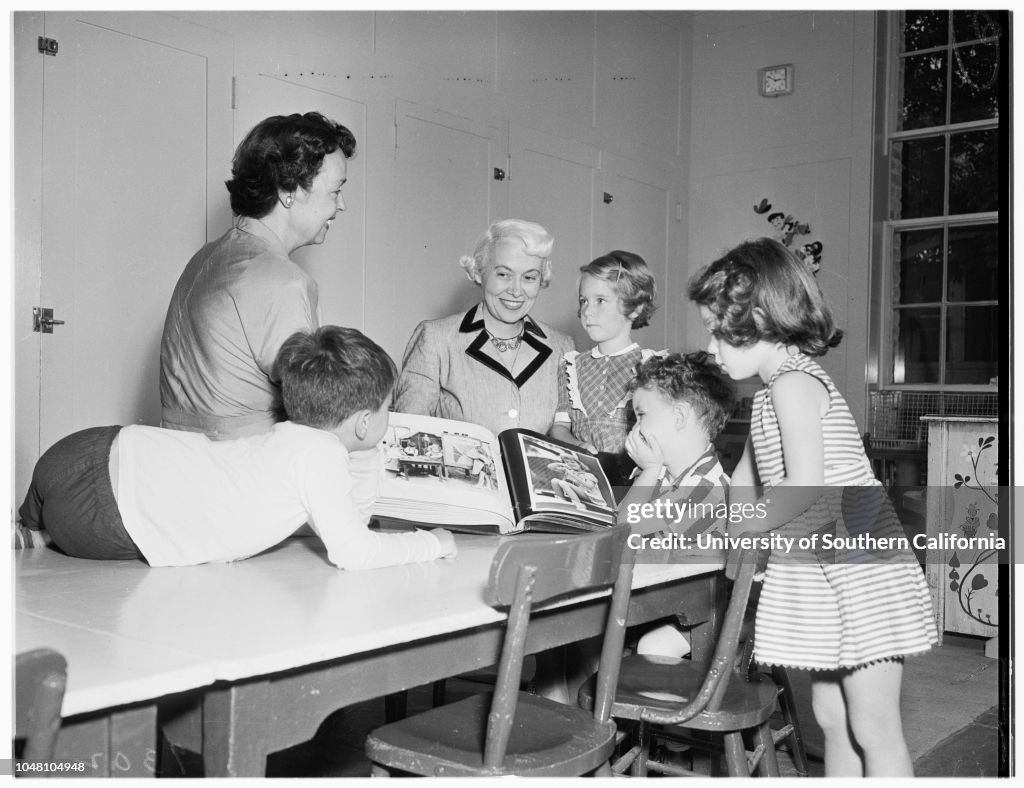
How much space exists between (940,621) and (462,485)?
9.14 feet

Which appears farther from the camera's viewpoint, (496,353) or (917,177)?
(917,177)

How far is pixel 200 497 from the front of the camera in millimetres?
1661

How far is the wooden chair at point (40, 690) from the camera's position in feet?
2.95

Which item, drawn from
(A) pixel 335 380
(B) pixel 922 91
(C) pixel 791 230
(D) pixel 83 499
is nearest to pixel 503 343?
(A) pixel 335 380

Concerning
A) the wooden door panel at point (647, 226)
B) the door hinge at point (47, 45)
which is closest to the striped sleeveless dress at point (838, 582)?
the door hinge at point (47, 45)

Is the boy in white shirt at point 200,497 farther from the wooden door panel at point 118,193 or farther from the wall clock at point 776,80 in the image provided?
the wall clock at point 776,80

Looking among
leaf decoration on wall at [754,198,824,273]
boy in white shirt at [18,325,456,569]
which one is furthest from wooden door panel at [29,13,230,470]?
leaf decoration on wall at [754,198,824,273]

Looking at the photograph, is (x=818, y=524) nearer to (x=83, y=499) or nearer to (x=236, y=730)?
(x=236, y=730)

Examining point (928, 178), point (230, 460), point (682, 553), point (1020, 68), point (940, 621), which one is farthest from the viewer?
point (928, 178)

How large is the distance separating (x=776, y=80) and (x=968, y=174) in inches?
53.2

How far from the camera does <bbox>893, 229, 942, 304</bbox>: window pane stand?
6273 mm

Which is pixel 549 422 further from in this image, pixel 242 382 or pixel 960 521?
pixel 960 521

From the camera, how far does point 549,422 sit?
2766 mm

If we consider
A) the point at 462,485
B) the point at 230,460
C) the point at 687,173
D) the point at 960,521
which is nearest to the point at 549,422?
the point at 462,485
